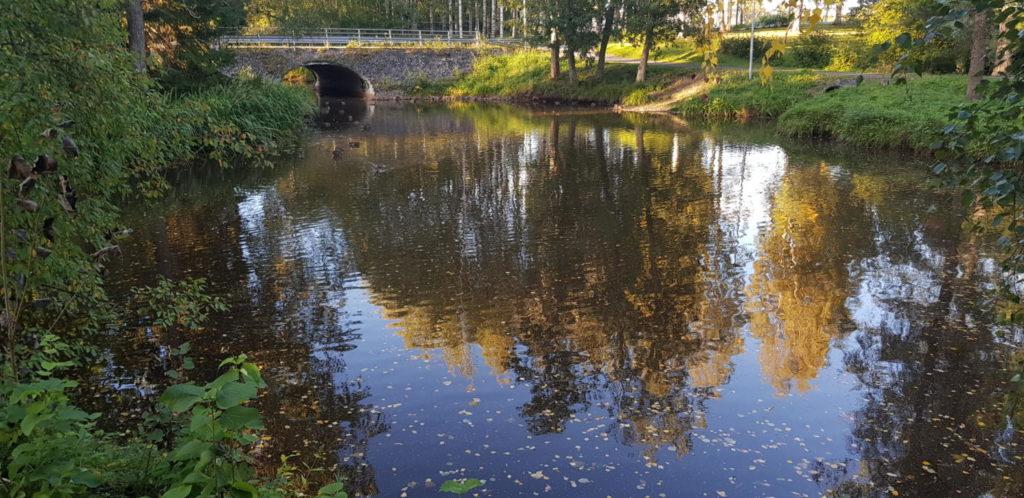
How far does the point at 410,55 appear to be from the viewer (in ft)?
172

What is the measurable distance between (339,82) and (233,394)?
190 feet

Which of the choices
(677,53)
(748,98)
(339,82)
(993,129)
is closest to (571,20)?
(677,53)

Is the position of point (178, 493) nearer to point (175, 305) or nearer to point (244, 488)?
point (244, 488)

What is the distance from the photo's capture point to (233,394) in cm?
287

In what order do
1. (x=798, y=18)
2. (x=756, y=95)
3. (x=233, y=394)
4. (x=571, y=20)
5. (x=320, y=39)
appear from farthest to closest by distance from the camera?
(x=320, y=39)
(x=571, y=20)
(x=756, y=95)
(x=233, y=394)
(x=798, y=18)

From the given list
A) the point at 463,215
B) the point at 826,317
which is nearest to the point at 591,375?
the point at 826,317

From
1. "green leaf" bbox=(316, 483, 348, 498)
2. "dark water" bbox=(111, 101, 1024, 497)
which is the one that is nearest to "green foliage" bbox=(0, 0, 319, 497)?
"green leaf" bbox=(316, 483, 348, 498)

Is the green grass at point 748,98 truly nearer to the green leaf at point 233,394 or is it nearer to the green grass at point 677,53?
the green grass at point 677,53

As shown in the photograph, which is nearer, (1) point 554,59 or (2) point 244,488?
(2) point 244,488

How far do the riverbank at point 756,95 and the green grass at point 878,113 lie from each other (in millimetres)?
29

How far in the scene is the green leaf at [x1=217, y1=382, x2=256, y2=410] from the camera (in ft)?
9.28

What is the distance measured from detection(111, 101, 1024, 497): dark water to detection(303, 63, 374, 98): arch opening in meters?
36.9

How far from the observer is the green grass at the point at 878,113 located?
838 inches

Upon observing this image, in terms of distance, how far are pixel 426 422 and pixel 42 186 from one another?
11.1 feet
